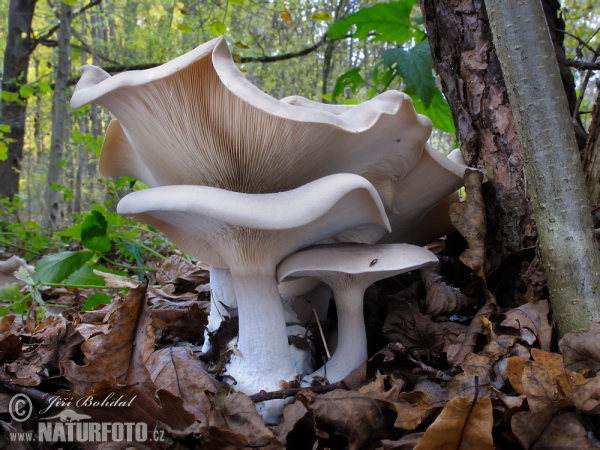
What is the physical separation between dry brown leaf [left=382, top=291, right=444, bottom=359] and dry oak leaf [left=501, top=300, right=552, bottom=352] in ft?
0.90

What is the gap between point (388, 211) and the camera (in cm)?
191

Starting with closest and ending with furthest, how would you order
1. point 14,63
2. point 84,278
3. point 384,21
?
point 84,278
point 384,21
point 14,63

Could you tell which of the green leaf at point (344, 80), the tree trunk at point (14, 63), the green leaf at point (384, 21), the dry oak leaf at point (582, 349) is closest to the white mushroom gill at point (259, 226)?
the dry oak leaf at point (582, 349)

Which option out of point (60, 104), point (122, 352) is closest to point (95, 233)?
point (122, 352)

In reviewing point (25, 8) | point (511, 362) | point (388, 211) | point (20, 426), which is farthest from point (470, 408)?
point (25, 8)

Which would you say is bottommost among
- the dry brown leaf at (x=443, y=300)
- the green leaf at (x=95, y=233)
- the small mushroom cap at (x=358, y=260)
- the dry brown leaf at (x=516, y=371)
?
the dry brown leaf at (x=516, y=371)

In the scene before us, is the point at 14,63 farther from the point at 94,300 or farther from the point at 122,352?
the point at 122,352

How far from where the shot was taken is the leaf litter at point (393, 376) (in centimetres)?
112

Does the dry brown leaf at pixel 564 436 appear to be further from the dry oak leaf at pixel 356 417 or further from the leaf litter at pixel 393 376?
the dry oak leaf at pixel 356 417

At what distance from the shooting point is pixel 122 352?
1.61m

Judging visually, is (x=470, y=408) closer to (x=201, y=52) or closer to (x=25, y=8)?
(x=201, y=52)

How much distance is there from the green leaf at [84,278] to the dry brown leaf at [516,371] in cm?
215

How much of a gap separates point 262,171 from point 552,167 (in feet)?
3.37

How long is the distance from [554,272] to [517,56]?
765 mm
